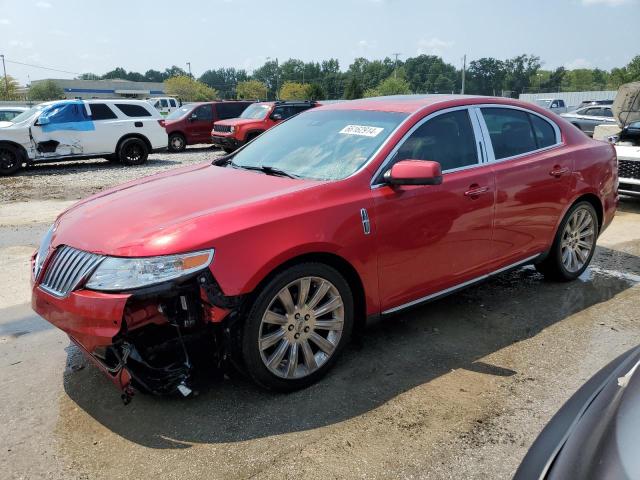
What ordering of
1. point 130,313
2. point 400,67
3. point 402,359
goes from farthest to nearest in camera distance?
point 400,67 < point 402,359 < point 130,313

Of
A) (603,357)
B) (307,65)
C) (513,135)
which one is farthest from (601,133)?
(307,65)

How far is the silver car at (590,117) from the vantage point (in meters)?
21.4

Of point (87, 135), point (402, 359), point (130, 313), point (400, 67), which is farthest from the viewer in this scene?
point (400, 67)

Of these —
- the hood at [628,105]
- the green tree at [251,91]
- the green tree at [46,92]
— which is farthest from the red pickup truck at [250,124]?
the green tree at [251,91]

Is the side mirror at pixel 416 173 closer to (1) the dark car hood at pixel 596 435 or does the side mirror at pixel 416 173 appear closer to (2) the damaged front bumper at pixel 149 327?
(2) the damaged front bumper at pixel 149 327

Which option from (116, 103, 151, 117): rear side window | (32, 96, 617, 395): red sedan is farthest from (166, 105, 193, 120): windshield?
(32, 96, 617, 395): red sedan

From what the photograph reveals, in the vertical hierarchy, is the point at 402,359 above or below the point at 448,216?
below

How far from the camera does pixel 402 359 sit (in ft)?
12.1

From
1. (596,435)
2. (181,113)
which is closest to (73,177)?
(181,113)

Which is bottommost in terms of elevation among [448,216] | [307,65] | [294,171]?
[448,216]

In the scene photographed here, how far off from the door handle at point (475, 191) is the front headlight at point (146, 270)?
6.54 feet

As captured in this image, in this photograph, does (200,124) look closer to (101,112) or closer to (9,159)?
(101,112)

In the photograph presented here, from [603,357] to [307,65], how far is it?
5256 inches

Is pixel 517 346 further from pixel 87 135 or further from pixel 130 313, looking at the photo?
pixel 87 135
